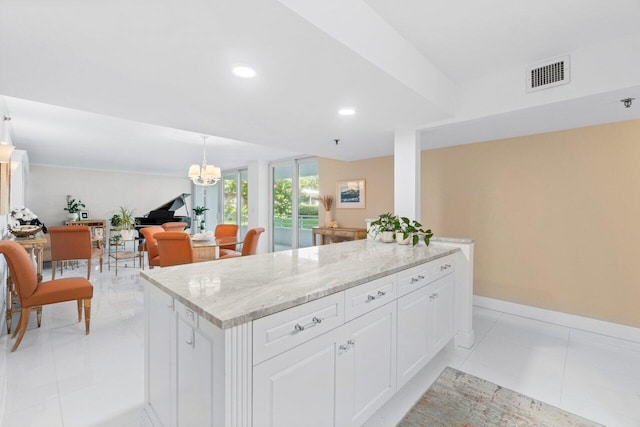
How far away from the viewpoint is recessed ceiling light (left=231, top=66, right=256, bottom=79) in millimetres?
1862

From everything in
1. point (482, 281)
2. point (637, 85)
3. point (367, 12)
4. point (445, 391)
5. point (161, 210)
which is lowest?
point (445, 391)

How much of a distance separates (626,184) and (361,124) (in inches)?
111

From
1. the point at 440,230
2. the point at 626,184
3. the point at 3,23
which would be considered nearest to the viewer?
the point at 3,23

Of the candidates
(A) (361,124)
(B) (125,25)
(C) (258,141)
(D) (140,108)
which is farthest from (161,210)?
(B) (125,25)

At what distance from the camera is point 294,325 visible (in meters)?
1.24

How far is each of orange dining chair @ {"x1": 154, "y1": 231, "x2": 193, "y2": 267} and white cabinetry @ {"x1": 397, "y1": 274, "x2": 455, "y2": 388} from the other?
3.06 m

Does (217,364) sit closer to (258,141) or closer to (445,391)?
(445,391)

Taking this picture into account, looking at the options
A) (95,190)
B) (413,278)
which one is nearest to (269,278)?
(413,278)

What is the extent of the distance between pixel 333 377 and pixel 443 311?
147cm

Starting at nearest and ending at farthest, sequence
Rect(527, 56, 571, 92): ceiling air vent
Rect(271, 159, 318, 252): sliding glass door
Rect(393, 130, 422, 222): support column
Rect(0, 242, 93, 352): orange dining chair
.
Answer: Rect(527, 56, 571, 92): ceiling air vent, Rect(0, 242, 93, 352): orange dining chair, Rect(393, 130, 422, 222): support column, Rect(271, 159, 318, 252): sliding glass door

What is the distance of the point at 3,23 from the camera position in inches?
55.2

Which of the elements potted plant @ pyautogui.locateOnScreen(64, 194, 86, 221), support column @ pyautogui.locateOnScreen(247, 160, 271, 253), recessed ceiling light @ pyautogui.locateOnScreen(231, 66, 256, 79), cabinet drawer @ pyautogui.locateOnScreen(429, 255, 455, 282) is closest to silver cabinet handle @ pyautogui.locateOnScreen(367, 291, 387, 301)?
cabinet drawer @ pyautogui.locateOnScreen(429, 255, 455, 282)

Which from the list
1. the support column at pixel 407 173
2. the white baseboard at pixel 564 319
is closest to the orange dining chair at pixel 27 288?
the support column at pixel 407 173

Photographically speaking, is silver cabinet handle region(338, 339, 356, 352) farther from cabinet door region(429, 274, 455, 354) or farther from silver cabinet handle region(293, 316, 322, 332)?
cabinet door region(429, 274, 455, 354)
